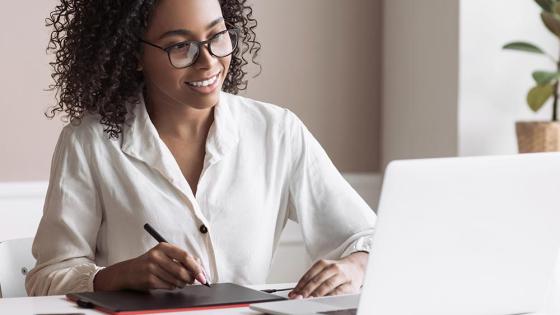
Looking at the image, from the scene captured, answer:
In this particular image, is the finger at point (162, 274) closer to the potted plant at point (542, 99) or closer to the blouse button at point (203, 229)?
the blouse button at point (203, 229)

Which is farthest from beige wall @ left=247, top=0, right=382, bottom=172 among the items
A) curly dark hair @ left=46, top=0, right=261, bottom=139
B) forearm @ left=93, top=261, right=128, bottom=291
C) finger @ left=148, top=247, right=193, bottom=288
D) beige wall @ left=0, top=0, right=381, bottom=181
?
finger @ left=148, top=247, right=193, bottom=288

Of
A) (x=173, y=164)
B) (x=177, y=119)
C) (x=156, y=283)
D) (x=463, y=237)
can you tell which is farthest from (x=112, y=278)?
(x=463, y=237)

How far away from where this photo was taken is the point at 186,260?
1.69m

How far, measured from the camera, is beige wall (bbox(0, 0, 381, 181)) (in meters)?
3.34

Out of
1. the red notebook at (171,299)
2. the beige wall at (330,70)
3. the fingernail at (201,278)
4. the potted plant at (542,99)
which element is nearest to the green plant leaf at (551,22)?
the potted plant at (542,99)

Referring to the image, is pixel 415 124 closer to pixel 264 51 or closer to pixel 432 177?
pixel 264 51

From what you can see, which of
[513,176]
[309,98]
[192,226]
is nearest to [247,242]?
[192,226]

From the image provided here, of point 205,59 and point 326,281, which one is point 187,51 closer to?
point 205,59

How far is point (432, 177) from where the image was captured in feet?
4.49

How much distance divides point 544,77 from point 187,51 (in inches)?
70.2

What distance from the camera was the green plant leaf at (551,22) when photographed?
3428 millimetres

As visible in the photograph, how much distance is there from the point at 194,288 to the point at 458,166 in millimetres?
632

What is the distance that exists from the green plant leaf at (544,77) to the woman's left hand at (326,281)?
1800mm

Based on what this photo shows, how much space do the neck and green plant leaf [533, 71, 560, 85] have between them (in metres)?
1.64
